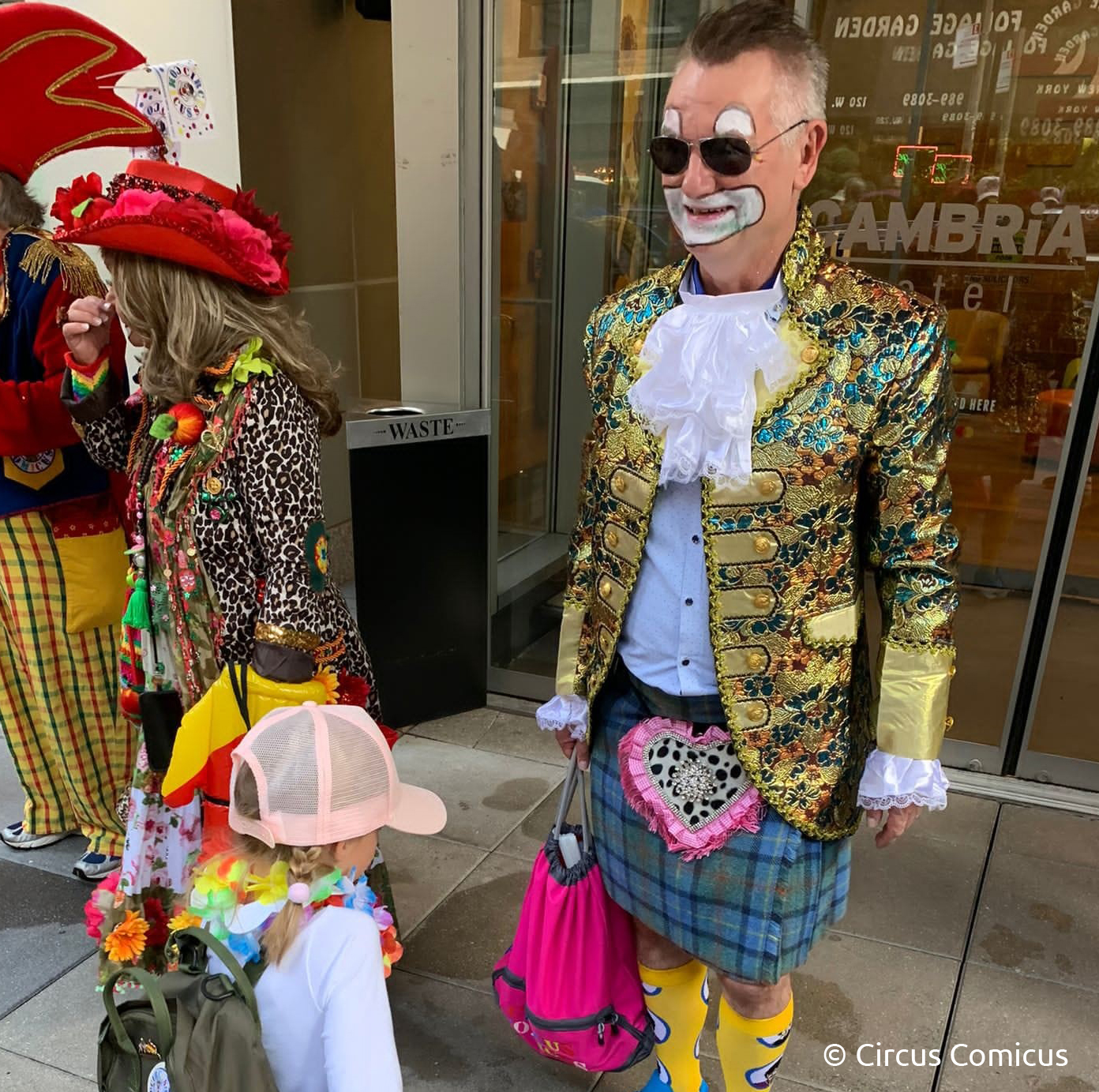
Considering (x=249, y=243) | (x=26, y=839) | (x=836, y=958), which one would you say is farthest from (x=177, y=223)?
(x=836, y=958)

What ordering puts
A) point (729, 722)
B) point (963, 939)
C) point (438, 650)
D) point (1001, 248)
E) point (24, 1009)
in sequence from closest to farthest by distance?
point (729, 722) → point (24, 1009) → point (963, 939) → point (1001, 248) → point (438, 650)

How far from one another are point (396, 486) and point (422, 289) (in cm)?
87

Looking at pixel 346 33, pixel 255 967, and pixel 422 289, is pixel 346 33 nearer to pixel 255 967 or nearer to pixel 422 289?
pixel 422 289

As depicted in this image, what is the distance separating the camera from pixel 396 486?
3861 mm

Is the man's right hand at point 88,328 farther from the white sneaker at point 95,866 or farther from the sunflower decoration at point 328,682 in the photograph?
the white sneaker at point 95,866

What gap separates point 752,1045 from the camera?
1946 millimetres

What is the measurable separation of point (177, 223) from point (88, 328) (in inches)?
21.8

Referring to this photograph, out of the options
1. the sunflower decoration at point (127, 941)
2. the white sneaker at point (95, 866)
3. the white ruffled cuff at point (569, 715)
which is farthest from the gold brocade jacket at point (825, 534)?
the white sneaker at point (95, 866)

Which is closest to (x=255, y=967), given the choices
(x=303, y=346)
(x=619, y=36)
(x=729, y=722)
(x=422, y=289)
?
(x=729, y=722)

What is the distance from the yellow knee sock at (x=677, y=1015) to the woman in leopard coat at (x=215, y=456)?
95 cm

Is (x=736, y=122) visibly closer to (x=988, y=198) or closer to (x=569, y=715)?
(x=569, y=715)

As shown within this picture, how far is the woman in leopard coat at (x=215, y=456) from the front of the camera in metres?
2.17

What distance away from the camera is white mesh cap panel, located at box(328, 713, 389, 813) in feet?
5.28

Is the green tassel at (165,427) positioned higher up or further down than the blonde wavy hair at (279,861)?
higher up
